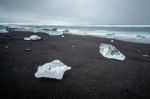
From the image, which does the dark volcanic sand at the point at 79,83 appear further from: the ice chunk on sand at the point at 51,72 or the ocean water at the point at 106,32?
the ocean water at the point at 106,32

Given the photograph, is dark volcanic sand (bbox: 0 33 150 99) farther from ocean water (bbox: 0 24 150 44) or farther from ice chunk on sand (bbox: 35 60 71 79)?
ocean water (bbox: 0 24 150 44)

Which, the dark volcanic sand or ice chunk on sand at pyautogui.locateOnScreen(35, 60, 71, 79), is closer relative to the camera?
the dark volcanic sand

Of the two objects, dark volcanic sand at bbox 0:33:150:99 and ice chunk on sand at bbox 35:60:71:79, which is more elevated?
ice chunk on sand at bbox 35:60:71:79

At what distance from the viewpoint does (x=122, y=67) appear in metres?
3.57

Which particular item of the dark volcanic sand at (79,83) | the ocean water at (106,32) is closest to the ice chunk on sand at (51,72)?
the dark volcanic sand at (79,83)

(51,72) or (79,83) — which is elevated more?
(51,72)

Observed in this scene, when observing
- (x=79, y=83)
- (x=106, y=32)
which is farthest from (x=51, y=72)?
(x=106, y=32)

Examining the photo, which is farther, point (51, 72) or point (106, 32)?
point (106, 32)

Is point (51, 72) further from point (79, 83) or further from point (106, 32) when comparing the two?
point (106, 32)

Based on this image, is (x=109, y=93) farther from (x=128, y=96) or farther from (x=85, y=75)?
(x=85, y=75)

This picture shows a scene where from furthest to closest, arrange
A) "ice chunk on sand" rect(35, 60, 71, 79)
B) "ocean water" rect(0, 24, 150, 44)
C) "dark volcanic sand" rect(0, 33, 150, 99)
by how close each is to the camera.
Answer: "ocean water" rect(0, 24, 150, 44) → "ice chunk on sand" rect(35, 60, 71, 79) → "dark volcanic sand" rect(0, 33, 150, 99)

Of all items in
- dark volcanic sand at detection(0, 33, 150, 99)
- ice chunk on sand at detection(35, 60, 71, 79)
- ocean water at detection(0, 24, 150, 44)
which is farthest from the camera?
ocean water at detection(0, 24, 150, 44)

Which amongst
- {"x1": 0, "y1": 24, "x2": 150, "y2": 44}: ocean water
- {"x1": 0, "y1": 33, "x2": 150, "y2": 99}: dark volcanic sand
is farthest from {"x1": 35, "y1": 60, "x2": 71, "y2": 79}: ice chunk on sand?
{"x1": 0, "y1": 24, "x2": 150, "y2": 44}: ocean water

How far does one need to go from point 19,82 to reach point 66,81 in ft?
3.17
